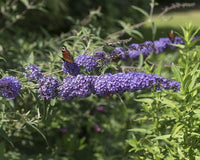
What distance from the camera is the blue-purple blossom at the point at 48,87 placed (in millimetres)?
2051

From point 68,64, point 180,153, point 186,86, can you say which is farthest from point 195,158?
point 68,64

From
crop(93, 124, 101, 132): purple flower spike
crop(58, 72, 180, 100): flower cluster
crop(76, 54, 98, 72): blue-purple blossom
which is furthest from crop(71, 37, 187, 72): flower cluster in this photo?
crop(93, 124, 101, 132): purple flower spike

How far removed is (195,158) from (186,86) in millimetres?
518

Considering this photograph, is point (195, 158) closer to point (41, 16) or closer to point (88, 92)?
point (88, 92)

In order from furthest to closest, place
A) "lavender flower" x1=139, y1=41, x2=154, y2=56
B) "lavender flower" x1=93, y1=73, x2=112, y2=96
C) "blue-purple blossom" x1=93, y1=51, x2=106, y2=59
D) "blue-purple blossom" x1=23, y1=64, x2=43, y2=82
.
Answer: "lavender flower" x1=139, y1=41, x2=154, y2=56, "blue-purple blossom" x1=93, y1=51, x2=106, y2=59, "blue-purple blossom" x1=23, y1=64, x2=43, y2=82, "lavender flower" x1=93, y1=73, x2=112, y2=96

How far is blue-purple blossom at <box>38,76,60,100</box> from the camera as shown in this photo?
2051mm

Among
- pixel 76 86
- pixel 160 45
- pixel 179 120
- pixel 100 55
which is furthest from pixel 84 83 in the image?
pixel 160 45

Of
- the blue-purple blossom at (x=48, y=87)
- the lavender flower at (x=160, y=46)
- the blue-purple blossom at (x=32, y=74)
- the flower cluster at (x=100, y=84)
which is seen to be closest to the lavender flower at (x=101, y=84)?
the flower cluster at (x=100, y=84)

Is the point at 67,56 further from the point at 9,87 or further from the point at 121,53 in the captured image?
the point at 121,53

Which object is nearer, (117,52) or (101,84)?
(101,84)

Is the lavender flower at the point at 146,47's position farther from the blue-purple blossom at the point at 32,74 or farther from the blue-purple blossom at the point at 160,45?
the blue-purple blossom at the point at 32,74

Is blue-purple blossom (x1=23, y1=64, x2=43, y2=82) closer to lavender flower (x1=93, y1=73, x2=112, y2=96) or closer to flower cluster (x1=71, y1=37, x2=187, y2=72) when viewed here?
flower cluster (x1=71, y1=37, x2=187, y2=72)

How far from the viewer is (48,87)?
2061mm

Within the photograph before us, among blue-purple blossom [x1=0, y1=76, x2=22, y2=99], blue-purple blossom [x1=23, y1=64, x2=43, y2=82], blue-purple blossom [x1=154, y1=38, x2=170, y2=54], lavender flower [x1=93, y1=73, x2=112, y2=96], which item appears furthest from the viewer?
blue-purple blossom [x1=154, y1=38, x2=170, y2=54]
